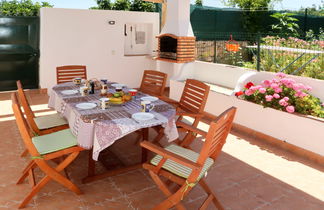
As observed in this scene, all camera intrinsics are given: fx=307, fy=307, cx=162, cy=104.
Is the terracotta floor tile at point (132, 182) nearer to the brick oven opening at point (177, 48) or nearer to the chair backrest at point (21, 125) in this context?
the chair backrest at point (21, 125)

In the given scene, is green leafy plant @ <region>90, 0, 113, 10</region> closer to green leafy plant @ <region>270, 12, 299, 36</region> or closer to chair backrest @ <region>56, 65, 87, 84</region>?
green leafy plant @ <region>270, 12, 299, 36</region>

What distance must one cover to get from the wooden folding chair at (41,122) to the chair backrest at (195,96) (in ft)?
4.90

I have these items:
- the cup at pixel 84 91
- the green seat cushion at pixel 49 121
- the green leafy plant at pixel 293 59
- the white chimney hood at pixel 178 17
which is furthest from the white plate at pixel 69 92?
the green leafy plant at pixel 293 59

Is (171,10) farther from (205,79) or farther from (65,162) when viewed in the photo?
(65,162)

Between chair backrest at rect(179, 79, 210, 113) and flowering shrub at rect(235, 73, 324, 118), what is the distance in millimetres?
1231

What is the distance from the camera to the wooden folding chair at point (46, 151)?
8.66ft

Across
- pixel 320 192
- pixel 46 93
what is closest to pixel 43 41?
pixel 46 93

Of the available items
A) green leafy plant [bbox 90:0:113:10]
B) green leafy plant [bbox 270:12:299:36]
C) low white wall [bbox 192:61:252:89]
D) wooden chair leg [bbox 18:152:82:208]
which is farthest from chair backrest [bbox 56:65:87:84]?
green leafy plant [bbox 270:12:299:36]

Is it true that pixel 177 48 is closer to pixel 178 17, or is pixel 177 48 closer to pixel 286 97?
pixel 178 17

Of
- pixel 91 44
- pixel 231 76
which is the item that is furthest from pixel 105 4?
pixel 231 76

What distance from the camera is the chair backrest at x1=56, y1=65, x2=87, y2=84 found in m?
4.99

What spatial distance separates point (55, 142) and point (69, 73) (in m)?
2.64

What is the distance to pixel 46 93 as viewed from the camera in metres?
7.31

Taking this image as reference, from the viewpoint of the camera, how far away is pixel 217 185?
3.27 m
